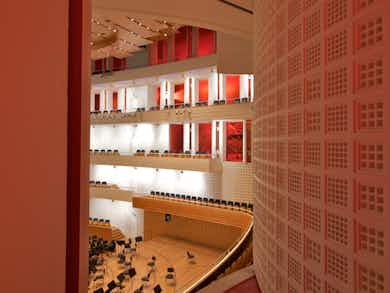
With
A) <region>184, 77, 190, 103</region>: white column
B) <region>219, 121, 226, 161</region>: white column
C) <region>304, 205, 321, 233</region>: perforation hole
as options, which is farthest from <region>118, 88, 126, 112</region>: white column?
<region>304, 205, 321, 233</region>: perforation hole

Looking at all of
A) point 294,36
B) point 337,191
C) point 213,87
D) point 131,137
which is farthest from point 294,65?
point 131,137

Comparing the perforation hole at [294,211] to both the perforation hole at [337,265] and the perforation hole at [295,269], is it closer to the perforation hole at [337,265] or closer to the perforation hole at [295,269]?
the perforation hole at [295,269]

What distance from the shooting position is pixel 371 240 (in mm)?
3016

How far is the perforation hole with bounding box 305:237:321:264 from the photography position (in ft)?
12.8

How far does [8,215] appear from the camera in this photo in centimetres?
145

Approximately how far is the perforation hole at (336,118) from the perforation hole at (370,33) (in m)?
0.65

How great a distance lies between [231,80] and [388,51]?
1858 cm

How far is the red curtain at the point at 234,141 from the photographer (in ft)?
64.3

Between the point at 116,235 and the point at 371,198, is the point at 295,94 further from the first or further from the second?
the point at 116,235

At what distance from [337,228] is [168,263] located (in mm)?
12891

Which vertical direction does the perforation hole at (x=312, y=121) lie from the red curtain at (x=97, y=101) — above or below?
below

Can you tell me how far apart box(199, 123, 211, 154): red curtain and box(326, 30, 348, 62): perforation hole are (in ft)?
58.6

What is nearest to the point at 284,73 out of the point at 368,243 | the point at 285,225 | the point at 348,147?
the point at 348,147

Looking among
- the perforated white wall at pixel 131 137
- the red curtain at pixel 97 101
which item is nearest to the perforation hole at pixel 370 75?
the perforated white wall at pixel 131 137
